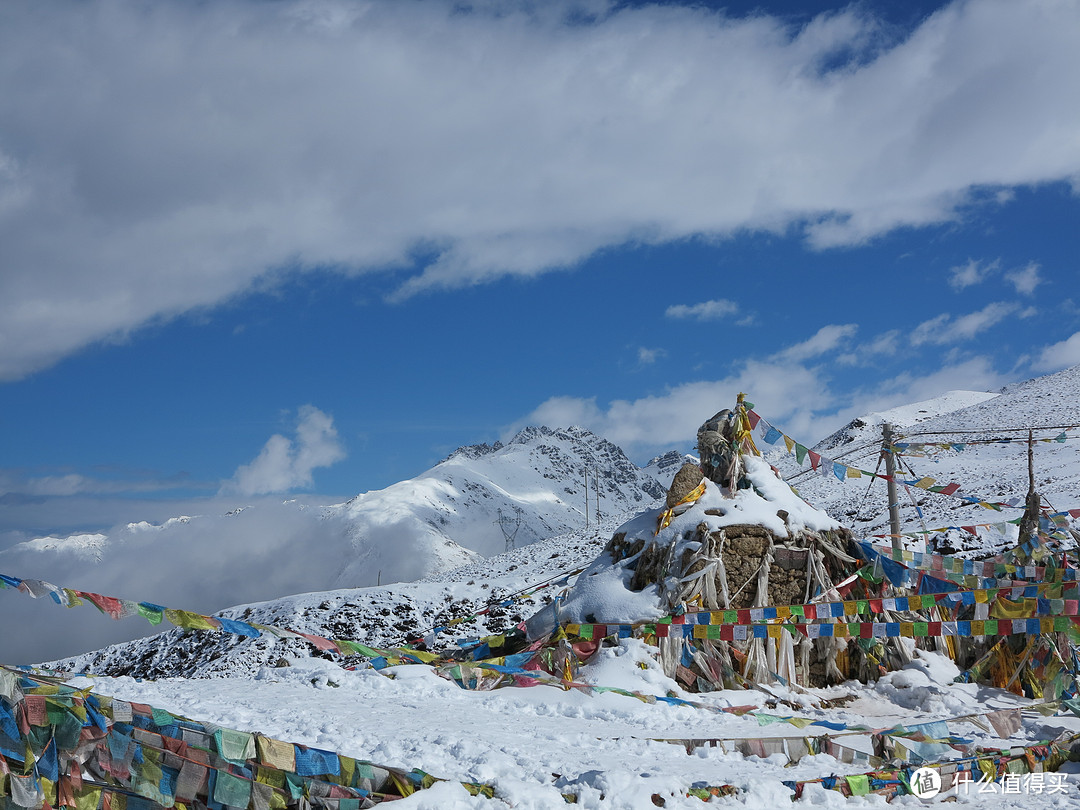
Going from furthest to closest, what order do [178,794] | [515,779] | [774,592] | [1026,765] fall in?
[774,592], [1026,765], [515,779], [178,794]

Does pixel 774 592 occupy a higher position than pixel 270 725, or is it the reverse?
pixel 774 592

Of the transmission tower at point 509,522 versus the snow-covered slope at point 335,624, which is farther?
the transmission tower at point 509,522

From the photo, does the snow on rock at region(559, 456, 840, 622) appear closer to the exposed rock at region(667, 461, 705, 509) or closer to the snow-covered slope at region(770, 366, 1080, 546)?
the exposed rock at region(667, 461, 705, 509)

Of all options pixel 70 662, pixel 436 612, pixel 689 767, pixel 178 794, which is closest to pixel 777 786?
pixel 689 767

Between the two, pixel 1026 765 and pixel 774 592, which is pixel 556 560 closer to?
pixel 774 592

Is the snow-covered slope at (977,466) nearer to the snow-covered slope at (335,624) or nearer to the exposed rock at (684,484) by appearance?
the exposed rock at (684,484)

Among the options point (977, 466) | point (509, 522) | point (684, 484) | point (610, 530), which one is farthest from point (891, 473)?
point (509, 522)

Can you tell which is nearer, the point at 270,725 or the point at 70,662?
the point at 270,725

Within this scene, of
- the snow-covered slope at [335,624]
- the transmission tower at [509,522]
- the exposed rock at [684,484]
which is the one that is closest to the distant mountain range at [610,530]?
the snow-covered slope at [335,624]

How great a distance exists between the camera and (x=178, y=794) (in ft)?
20.4

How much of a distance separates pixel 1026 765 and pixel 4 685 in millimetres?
9080

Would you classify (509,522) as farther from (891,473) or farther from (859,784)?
(859,784)

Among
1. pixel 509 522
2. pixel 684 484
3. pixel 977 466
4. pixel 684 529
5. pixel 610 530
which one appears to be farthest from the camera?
pixel 509 522
